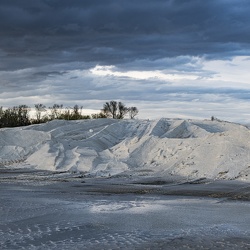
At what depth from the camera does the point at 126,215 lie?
316 inches

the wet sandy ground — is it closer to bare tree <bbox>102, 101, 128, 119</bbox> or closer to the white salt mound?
the white salt mound

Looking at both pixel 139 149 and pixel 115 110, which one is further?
pixel 115 110

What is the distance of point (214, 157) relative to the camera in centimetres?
1539

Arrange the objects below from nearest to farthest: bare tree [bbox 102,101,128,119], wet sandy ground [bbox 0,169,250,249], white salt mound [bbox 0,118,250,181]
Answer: wet sandy ground [bbox 0,169,250,249]
white salt mound [bbox 0,118,250,181]
bare tree [bbox 102,101,128,119]

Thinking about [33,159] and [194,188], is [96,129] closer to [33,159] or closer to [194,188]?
[33,159]

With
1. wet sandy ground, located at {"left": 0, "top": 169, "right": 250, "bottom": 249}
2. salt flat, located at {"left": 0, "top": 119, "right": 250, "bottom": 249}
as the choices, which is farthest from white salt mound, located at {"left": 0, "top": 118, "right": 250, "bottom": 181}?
wet sandy ground, located at {"left": 0, "top": 169, "right": 250, "bottom": 249}

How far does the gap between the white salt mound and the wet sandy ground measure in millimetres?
1855

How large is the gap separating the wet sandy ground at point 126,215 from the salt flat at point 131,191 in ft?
0.04

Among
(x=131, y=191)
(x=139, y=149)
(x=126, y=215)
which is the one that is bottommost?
(x=131, y=191)

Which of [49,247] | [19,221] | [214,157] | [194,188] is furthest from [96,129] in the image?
[49,247]

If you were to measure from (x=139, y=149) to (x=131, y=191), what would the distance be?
25.5ft

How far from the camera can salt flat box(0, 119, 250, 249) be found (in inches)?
252

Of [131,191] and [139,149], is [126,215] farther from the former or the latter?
[139,149]

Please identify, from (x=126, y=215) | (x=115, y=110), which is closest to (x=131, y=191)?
(x=126, y=215)
